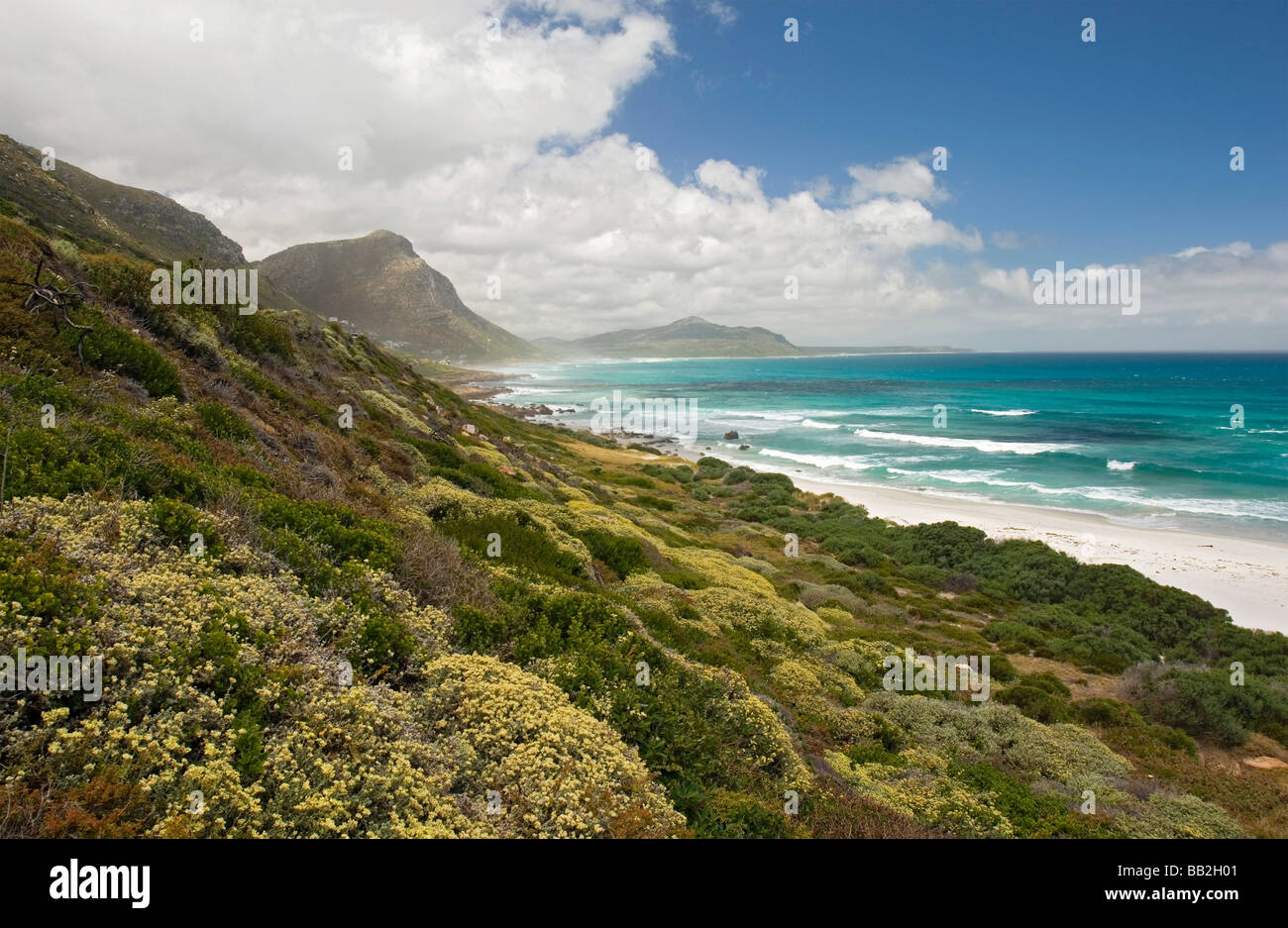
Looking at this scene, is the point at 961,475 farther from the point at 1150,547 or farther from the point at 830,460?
the point at 1150,547

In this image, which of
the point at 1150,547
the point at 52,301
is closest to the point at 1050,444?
the point at 1150,547

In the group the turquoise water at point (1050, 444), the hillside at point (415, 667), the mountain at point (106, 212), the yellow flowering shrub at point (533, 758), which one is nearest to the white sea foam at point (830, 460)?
the turquoise water at point (1050, 444)

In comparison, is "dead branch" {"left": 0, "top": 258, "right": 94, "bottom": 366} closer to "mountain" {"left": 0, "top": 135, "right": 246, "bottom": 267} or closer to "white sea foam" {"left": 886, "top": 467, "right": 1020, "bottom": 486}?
"mountain" {"left": 0, "top": 135, "right": 246, "bottom": 267}

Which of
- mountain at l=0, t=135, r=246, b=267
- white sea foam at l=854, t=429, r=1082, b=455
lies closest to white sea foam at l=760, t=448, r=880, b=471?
white sea foam at l=854, t=429, r=1082, b=455

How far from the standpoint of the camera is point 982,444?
67.8 metres

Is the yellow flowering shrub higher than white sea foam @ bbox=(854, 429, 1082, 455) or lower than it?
lower

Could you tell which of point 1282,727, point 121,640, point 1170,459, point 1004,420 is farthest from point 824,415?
point 121,640

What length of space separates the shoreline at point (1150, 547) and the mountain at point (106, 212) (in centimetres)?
3880

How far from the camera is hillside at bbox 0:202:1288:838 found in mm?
4180

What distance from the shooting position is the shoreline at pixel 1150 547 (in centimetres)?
2556

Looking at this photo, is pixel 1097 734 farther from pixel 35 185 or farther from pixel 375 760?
pixel 35 185

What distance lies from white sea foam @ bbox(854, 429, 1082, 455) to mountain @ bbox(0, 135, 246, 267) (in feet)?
219

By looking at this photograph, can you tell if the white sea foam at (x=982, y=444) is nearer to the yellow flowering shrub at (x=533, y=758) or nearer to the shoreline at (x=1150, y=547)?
the shoreline at (x=1150, y=547)

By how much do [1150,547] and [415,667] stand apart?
39.6 m
